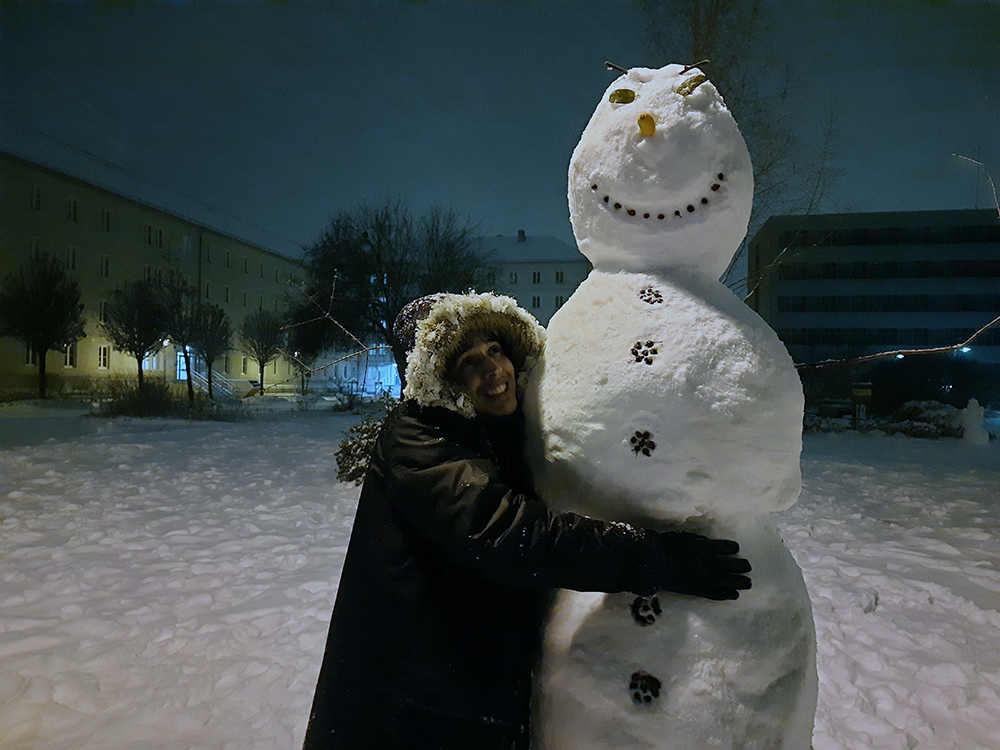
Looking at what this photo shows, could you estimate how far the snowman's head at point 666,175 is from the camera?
1.37 metres

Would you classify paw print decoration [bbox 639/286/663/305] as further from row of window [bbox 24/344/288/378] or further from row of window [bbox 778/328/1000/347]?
row of window [bbox 24/344/288/378]

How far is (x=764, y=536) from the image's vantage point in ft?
4.50

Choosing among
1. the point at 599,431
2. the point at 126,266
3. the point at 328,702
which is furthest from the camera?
the point at 126,266

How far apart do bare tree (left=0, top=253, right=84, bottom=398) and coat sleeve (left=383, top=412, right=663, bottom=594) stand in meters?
15.6

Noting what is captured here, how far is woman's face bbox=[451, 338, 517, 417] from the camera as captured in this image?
1.36 metres

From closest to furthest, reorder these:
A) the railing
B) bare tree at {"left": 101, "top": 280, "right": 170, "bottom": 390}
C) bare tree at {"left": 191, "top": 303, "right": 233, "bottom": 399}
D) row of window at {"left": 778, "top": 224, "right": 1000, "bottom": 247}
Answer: row of window at {"left": 778, "top": 224, "right": 1000, "bottom": 247} → bare tree at {"left": 101, "top": 280, "right": 170, "bottom": 390} → bare tree at {"left": 191, "top": 303, "right": 233, "bottom": 399} → the railing

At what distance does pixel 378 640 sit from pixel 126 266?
64.0 feet

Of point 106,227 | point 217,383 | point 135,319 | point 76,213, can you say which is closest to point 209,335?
point 135,319

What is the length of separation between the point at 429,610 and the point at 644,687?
1.71 feet

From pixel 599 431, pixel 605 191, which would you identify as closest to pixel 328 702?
pixel 599 431

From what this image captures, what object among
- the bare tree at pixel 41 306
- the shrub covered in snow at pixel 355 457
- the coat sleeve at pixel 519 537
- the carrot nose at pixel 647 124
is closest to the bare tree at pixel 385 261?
the bare tree at pixel 41 306

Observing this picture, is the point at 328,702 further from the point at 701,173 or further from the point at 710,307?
the point at 701,173

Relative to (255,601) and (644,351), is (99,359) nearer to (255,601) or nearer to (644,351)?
(255,601)

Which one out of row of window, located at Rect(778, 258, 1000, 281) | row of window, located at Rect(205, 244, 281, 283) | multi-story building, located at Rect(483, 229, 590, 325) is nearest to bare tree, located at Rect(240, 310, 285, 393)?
row of window, located at Rect(205, 244, 281, 283)
